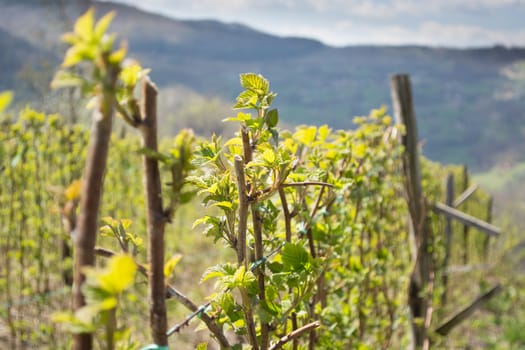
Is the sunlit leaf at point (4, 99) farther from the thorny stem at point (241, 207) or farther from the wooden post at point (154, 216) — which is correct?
the thorny stem at point (241, 207)

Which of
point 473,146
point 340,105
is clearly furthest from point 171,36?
point 473,146

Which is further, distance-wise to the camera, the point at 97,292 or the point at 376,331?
the point at 376,331

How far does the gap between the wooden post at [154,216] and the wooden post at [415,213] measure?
8.32ft

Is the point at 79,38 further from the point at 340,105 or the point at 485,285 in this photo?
the point at 340,105

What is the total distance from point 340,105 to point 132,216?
100 meters

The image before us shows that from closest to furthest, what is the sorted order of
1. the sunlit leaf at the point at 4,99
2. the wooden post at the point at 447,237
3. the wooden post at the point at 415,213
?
1. the sunlit leaf at the point at 4,99
2. the wooden post at the point at 415,213
3. the wooden post at the point at 447,237

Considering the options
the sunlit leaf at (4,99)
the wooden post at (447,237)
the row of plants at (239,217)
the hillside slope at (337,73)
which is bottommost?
the wooden post at (447,237)

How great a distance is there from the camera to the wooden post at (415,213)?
297 cm

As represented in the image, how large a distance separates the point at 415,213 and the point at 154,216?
105 inches

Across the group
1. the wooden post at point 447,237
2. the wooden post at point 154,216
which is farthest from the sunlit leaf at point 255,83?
the wooden post at point 447,237

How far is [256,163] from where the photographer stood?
844mm

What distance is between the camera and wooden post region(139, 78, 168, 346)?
22.5 inches

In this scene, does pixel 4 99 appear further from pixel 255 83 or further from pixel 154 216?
pixel 255 83

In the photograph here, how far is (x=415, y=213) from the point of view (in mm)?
3016
